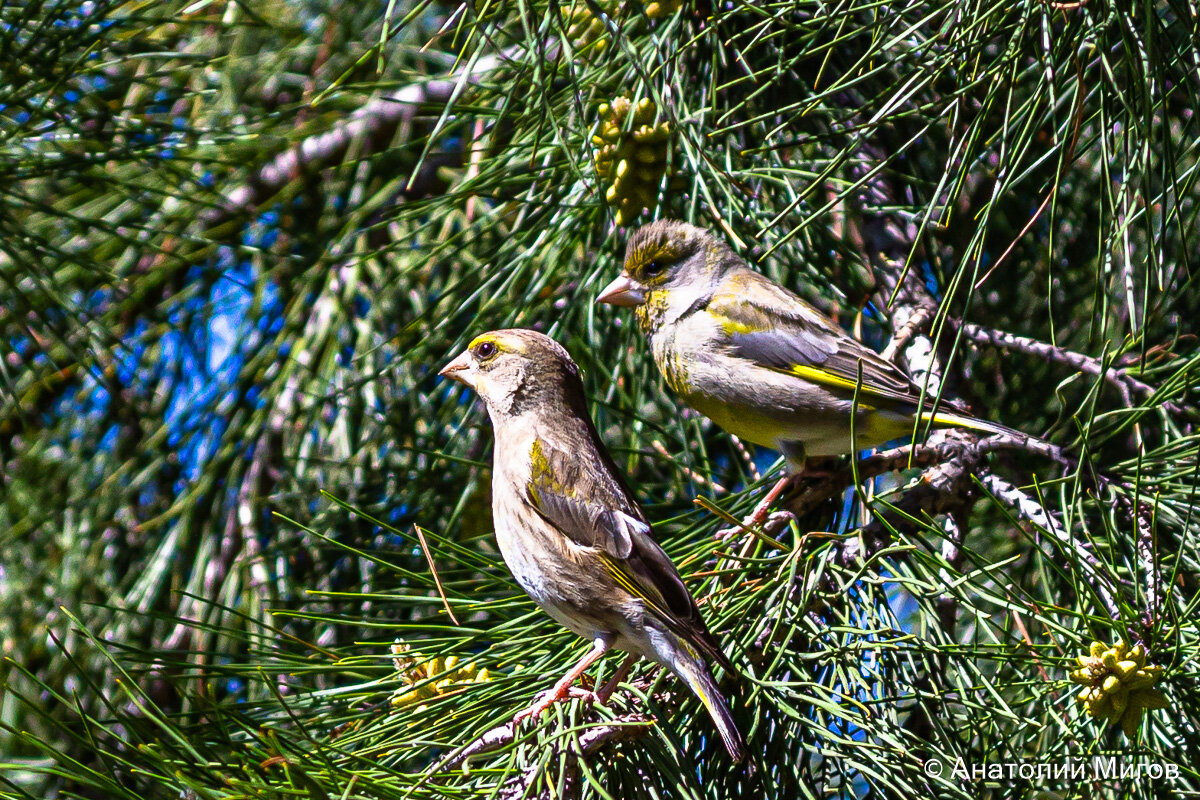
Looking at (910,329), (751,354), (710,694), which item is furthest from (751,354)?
(710,694)

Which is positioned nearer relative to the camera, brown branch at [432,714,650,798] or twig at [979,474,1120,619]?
brown branch at [432,714,650,798]

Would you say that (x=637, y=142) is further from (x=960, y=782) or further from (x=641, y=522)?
(x=960, y=782)

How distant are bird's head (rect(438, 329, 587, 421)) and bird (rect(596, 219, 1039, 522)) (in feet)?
0.95

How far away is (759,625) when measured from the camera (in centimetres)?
215

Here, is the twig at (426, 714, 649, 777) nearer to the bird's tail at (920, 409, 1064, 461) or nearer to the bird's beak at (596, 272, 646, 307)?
the bird's tail at (920, 409, 1064, 461)

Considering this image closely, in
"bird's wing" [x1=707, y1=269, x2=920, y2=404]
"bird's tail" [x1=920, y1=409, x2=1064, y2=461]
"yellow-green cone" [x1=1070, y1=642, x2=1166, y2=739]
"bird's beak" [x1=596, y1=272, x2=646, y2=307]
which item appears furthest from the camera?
"bird's wing" [x1=707, y1=269, x2=920, y2=404]

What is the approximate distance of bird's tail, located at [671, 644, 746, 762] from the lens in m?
1.82

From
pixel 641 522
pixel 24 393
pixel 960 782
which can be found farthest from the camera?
pixel 24 393

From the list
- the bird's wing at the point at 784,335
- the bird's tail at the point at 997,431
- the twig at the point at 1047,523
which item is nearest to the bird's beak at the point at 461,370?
the bird's wing at the point at 784,335

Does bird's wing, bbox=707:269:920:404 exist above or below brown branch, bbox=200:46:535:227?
below

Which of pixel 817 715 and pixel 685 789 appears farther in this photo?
pixel 817 715

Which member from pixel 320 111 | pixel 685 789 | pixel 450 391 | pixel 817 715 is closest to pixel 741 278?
pixel 450 391

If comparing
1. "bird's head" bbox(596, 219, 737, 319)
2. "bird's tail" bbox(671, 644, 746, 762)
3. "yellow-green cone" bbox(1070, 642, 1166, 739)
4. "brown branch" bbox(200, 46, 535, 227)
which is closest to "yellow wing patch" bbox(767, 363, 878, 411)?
"bird's head" bbox(596, 219, 737, 319)

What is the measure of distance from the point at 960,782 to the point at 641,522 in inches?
34.1
